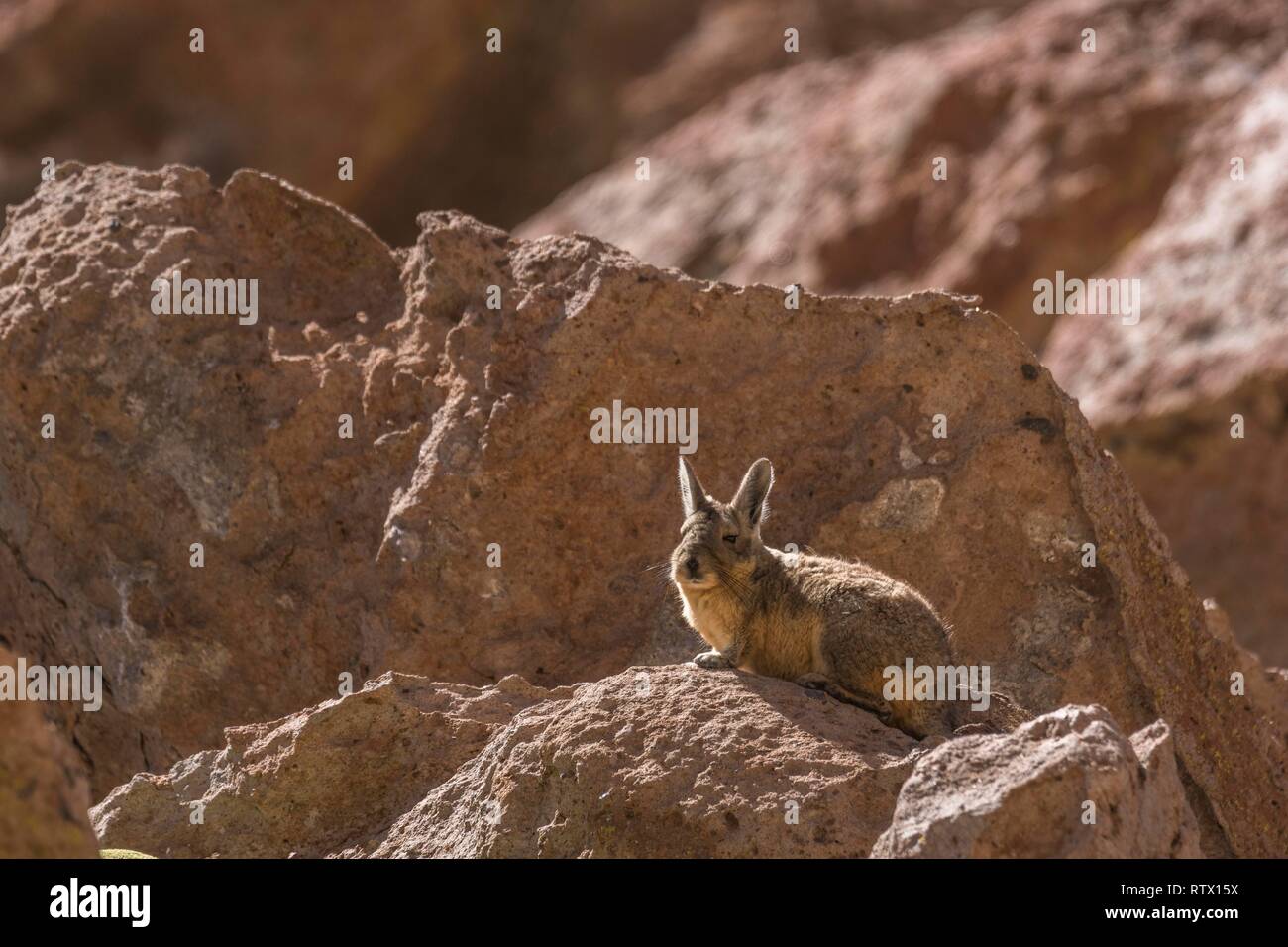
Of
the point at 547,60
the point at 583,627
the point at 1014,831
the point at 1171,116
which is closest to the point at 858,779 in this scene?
the point at 1014,831

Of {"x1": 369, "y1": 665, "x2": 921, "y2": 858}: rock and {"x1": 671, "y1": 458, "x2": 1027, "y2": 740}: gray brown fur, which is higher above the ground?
{"x1": 671, "y1": 458, "x2": 1027, "y2": 740}: gray brown fur

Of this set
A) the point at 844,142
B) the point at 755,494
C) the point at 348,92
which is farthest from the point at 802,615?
the point at 348,92

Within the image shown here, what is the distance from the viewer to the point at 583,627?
1044 centimetres

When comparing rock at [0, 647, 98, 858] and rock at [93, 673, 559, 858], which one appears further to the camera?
rock at [93, 673, 559, 858]

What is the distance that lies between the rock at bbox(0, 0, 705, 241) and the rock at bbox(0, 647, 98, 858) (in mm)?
24002

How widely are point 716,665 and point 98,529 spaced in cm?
410

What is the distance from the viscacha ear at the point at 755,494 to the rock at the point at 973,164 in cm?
1339

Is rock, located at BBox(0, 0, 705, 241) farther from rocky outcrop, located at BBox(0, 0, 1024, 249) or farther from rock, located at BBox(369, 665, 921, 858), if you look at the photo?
rock, located at BBox(369, 665, 921, 858)

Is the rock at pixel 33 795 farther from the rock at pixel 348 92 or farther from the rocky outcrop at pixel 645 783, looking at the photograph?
the rock at pixel 348 92

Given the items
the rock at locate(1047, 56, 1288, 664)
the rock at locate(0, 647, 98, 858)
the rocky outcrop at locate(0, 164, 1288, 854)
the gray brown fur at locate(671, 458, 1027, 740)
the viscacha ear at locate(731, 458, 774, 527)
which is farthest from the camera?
the rock at locate(1047, 56, 1288, 664)

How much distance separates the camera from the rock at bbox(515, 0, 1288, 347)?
898 inches

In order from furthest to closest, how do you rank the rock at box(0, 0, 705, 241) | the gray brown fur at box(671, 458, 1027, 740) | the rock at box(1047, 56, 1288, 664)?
the rock at box(0, 0, 705, 241)
the rock at box(1047, 56, 1288, 664)
the gray brown fur at box(671, 458, 1027, 740)

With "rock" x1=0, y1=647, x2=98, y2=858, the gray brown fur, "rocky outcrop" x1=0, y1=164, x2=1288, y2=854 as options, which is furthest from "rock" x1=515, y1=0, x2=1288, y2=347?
"rock" x1=0, y1=647, x2=98, y2=858

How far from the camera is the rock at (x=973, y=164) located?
2281 centimetres
